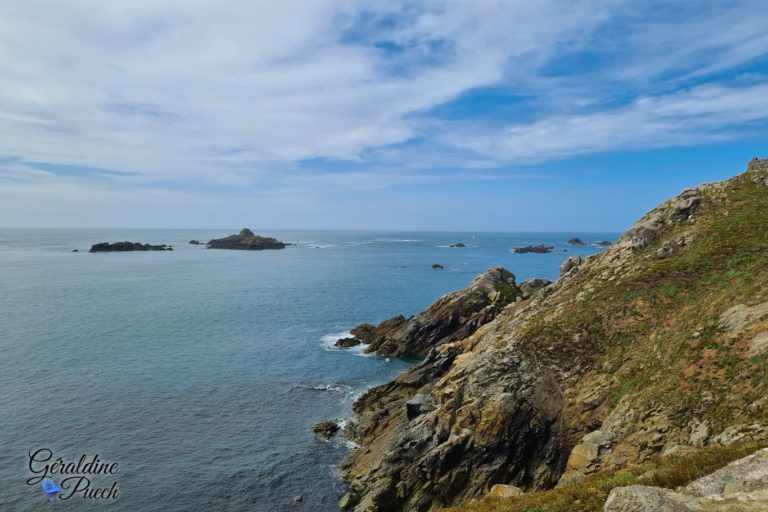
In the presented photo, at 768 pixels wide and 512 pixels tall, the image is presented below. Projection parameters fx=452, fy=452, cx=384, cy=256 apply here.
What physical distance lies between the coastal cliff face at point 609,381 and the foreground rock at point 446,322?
25.8m

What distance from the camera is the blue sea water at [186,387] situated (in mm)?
34000

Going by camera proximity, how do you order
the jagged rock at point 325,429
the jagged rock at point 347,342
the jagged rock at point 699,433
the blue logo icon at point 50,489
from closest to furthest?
the jagged rock at point 699,433 → the blue logo icon at point 50,489 → the jagged rock at point 325,429 → the jagged rock at point 347,342

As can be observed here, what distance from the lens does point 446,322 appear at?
2672 inches

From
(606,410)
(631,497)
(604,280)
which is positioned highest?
(604,280)

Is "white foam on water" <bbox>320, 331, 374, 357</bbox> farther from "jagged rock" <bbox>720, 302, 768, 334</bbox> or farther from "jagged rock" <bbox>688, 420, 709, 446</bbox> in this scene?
"jagged rock" <bbox>688, 420, 709, 446</bbox>

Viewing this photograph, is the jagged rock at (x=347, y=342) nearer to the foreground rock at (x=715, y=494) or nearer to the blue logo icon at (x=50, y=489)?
the blue logo icon at (x=50, y=489)

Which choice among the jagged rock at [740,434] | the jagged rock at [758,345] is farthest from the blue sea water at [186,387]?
the jagged rock at [758,345]

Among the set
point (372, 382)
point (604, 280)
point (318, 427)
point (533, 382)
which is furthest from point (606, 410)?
point (372, 382)

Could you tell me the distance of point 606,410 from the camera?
1043 inches

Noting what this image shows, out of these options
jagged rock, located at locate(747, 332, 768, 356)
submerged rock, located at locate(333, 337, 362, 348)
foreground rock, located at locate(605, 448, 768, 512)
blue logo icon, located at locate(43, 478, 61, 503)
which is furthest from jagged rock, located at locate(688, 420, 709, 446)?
submerged rock, located at locate(333, 337, 362, 348)

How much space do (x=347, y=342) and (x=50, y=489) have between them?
43.0 metres

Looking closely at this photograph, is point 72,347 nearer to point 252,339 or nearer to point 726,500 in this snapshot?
point 252,339

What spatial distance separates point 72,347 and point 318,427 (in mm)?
44547

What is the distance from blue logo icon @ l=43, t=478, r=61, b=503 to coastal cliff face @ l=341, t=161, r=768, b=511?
20550 mm
